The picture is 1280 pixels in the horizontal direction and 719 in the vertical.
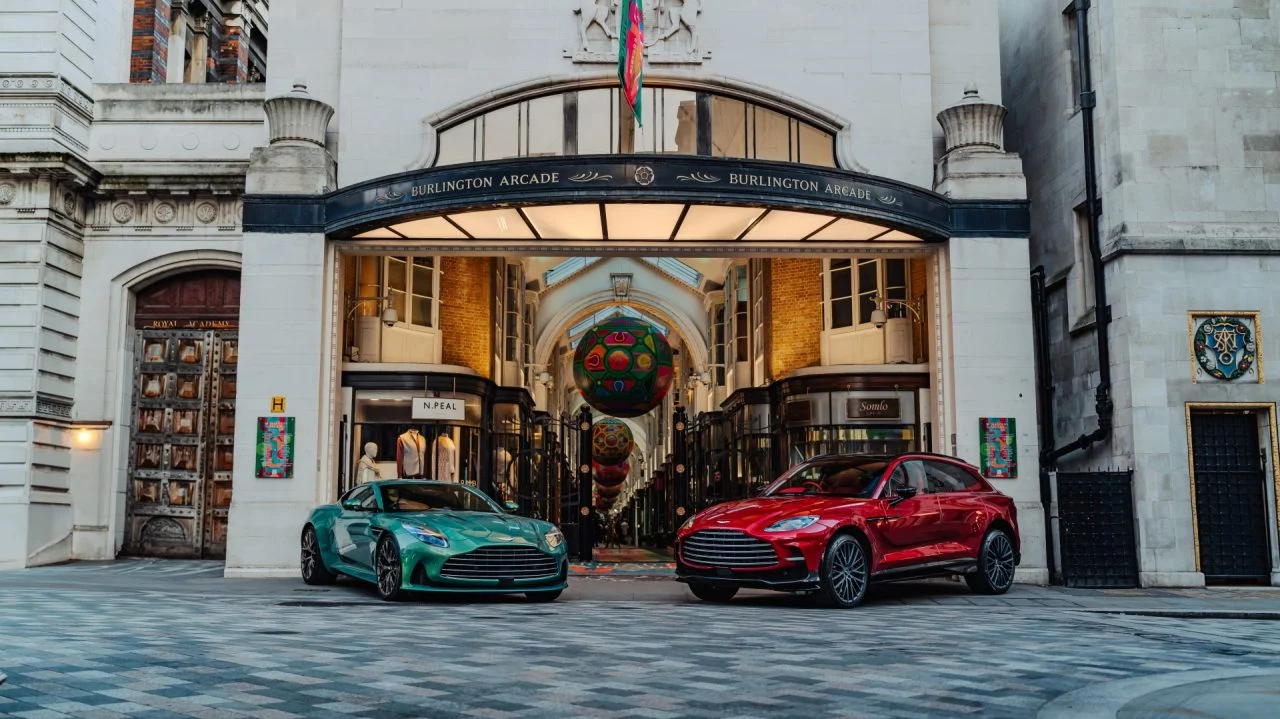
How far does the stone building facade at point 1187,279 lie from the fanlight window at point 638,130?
454 centimetres

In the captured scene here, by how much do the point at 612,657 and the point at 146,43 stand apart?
23663mm

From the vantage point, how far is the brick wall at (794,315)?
2303cm

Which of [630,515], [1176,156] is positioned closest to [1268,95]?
[1176,156]

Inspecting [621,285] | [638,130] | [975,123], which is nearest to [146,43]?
[638,130]

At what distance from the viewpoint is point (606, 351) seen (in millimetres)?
19531

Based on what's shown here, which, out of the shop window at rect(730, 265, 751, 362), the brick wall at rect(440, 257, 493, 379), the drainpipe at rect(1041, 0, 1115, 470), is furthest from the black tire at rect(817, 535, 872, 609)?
the shop window at rect(730, 265, 751, 362)

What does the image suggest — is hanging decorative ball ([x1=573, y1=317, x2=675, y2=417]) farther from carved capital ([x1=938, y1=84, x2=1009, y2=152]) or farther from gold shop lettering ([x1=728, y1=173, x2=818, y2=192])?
carved capital ([x1=938, y1=84, x2=1009, y2=152])

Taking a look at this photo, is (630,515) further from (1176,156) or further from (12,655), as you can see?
(12,655)

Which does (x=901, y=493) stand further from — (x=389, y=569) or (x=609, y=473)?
(x=609, y=473)

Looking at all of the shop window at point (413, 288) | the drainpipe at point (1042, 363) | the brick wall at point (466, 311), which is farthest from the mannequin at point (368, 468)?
the drainpipe at point (1042, 363)

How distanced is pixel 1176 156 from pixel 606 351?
9494 millimetres

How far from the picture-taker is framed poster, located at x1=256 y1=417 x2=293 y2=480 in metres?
16.6

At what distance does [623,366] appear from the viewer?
19.4 meters

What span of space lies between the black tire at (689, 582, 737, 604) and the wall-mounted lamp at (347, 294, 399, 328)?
10.5m
